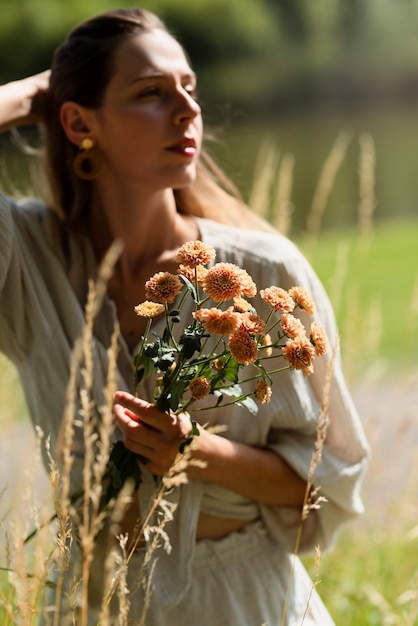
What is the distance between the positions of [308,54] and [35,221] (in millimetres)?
35593

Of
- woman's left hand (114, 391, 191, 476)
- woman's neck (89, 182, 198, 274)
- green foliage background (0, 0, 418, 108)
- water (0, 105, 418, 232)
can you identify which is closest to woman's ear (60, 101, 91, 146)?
woman's neck (89, 182, 198, 274)

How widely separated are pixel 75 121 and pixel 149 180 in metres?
0.22

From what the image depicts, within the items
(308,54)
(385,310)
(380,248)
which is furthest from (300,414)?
(308,54)

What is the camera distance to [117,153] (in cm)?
161

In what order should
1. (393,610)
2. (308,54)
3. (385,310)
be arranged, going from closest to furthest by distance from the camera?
(393,610)
(385,310)
(308,54)

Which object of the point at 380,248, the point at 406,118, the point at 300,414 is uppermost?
the point at 300,414

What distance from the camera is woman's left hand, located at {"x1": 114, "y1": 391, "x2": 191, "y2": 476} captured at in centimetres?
123

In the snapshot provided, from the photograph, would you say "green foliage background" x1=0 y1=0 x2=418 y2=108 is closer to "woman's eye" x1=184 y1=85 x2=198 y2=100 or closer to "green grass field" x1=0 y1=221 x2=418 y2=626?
"green grass field" x1=0 y1=221 x2=418 y2=626

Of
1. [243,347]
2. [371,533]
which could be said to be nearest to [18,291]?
[243,347]

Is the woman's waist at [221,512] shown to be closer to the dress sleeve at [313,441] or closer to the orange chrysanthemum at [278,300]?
the dress sleeve at [313,441]

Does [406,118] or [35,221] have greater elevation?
[35,221]

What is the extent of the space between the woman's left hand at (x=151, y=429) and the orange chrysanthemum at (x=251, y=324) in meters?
0.21

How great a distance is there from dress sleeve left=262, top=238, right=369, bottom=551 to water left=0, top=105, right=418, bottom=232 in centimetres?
597

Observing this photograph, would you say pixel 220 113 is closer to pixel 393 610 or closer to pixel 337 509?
→ pixel 337 509
